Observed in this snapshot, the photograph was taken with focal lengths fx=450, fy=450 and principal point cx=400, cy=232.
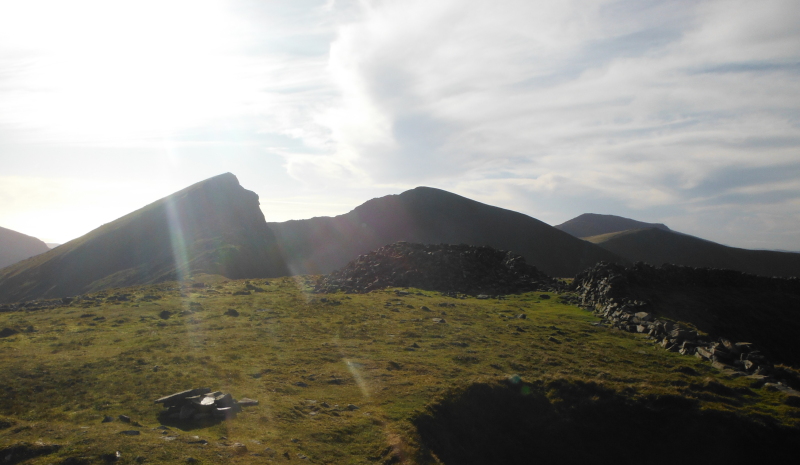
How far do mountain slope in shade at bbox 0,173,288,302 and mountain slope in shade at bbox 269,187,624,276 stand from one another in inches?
523

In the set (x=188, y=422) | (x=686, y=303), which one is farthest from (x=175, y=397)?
(x=686, y=303)

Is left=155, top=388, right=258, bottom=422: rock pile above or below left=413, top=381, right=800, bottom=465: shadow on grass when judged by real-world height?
above

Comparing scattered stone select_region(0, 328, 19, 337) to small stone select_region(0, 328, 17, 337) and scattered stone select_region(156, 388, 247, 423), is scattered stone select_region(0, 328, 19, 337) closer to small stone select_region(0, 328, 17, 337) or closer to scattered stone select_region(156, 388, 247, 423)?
small stone select_region(0, 328, 17, 337)

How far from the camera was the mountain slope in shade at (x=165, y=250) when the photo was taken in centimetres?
8469

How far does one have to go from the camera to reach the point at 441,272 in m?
48.0

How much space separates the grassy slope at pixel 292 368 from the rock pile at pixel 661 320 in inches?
54.5

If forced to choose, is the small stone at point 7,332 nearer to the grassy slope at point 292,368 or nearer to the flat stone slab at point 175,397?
the grassy slope at point 292,368

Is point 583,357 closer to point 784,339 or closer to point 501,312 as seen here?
point 501,312

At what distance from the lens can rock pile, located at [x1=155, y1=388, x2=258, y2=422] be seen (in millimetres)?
13625

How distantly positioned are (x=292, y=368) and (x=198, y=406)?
263 inches

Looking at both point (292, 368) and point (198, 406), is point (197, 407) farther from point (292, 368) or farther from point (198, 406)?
point (292, 368)

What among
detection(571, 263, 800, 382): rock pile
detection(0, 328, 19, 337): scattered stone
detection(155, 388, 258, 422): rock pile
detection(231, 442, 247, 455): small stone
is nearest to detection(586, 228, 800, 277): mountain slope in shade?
detection(571, 263, 800, 382): rock pile

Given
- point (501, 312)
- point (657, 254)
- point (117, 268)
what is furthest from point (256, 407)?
point (657, 254)

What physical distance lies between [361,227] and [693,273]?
101360mm
